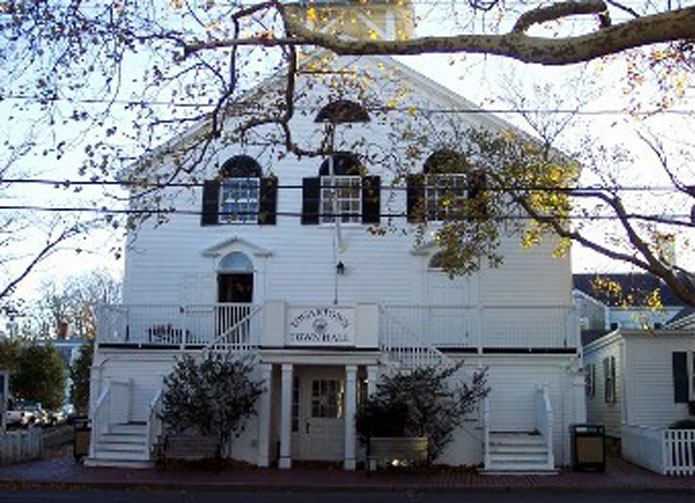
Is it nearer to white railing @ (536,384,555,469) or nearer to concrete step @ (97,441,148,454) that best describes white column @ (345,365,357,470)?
white railing @ (536,384,555,469)

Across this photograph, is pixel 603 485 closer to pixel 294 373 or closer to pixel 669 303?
pixel 294 373

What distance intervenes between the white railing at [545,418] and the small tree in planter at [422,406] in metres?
1.41

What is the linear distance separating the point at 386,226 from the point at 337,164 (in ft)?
7.83

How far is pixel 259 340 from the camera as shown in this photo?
22.8m

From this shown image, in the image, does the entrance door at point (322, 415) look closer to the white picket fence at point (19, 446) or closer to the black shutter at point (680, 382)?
the white picket fence at point (19, 446)

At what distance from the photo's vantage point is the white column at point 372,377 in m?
21.6

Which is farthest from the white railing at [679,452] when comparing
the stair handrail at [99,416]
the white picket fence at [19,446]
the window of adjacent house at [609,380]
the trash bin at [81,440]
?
the white picket fence at [19,446]

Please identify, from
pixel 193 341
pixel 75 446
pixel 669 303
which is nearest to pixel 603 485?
pixel 193 341

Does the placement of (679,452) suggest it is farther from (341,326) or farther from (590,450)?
Result: (341,326)

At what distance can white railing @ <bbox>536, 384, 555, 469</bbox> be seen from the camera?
67.6 ft

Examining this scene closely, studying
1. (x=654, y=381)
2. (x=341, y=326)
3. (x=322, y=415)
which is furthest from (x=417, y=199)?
(x=654, y=381)

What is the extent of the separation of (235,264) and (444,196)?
21.5 ft

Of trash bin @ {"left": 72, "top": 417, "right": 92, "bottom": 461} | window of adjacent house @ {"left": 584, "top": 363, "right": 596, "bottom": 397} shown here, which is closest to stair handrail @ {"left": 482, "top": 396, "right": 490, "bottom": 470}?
trash bin @ {"left": 72, "top": 417, "right": 92, "bottom": 461}

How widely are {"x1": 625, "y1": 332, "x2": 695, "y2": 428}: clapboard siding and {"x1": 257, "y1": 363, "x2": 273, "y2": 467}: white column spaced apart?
33.9 feet
